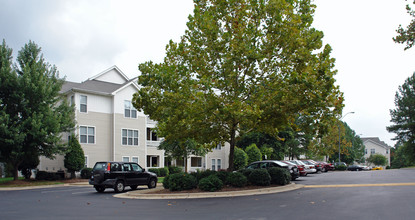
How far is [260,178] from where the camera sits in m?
17.2

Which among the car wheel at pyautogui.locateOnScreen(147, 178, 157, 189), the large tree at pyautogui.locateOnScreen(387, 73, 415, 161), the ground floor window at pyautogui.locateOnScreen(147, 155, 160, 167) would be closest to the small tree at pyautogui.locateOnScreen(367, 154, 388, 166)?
the large tree at pyautogui.locateOnScreen(387, 73, 415, 161)

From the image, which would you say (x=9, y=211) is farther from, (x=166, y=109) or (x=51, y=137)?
(x=51, y=137)

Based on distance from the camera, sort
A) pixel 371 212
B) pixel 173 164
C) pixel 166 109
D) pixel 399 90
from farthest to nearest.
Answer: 1. pixel 399 90
2. pixel 173 164
3. pixel 166 109
4. pixel 371 212

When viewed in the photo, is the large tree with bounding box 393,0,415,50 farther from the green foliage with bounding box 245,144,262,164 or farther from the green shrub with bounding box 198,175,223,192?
the green foliage with bounding box 245,144,262,164

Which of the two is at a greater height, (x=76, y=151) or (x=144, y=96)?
(x=144, y=96)

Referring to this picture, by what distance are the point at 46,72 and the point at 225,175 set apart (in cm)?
2081

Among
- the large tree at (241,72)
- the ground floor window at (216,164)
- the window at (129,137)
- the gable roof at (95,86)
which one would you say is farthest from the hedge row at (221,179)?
the ground floor window at (216,164)

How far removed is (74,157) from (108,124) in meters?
6.20

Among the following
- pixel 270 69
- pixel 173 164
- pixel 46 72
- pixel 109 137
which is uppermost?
pixel 46 72

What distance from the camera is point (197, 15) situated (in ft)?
54.3

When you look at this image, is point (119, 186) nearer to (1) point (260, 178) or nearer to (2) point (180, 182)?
(2) point (180, 182)

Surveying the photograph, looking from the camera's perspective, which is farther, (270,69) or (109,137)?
(109,137)

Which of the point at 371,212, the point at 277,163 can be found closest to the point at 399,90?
the point at 277,163

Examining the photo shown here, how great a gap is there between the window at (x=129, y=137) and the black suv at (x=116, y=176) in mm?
18483
